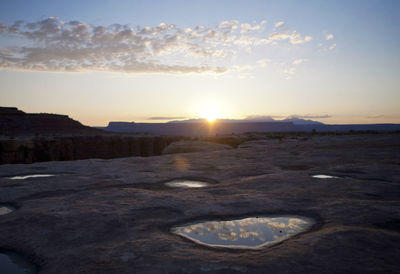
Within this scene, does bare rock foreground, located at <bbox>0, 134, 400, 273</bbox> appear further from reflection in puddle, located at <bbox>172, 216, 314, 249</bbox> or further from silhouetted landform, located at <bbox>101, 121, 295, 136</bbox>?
silhouetted landform, located at <bbox>101, 121, 295, 136</bbox>

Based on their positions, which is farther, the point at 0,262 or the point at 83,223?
the point at 83,223

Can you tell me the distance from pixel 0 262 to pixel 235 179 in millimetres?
4387

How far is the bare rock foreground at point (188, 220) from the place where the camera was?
235 centimetres

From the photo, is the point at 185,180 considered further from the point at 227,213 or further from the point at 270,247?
the point at 270,247

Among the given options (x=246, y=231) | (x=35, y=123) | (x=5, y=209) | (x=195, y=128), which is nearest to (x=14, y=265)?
(x=5, y=209)

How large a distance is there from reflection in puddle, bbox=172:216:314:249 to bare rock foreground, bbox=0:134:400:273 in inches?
5.7

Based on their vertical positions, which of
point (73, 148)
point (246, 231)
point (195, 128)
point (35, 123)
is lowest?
point (73, 148)

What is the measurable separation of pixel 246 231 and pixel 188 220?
72 centimetres

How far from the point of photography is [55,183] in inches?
223

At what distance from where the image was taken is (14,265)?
2514mm

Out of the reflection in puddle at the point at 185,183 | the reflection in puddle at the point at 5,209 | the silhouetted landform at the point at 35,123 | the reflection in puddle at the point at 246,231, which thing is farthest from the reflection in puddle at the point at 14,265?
the silhouetted landform at the point at 35,123

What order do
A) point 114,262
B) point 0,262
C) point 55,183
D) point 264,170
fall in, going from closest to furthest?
point 114,262 < point 0,262 < point 55,183 < point 264,170

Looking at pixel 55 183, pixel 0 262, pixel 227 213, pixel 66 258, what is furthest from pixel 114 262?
pixel 55 183

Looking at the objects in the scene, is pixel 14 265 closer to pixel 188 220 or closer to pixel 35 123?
pixel 188 220
